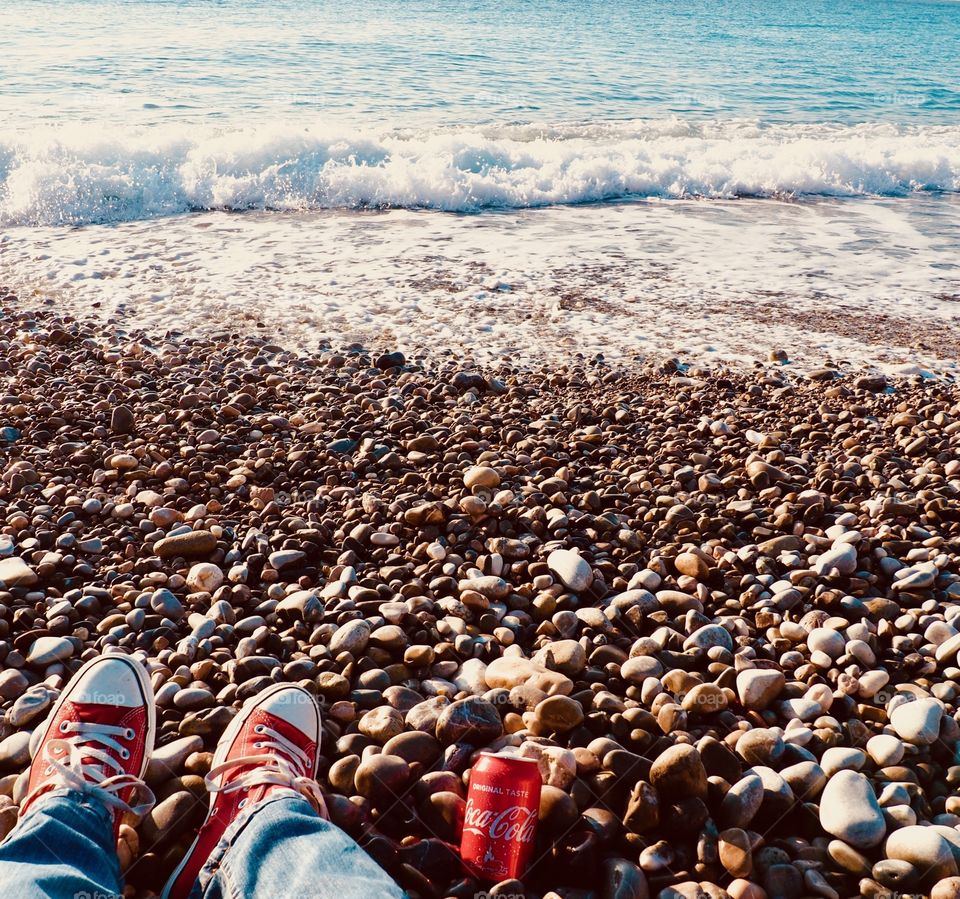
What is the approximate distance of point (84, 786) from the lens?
1978 mm

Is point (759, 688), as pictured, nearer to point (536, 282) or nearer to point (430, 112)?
point (536, 282)

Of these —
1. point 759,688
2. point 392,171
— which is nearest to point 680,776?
point 759,688

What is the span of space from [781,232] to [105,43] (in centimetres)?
1832

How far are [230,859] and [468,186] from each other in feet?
29.3

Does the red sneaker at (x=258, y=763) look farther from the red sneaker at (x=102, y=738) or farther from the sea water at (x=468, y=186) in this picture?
the sea water at (x=468, y=186)

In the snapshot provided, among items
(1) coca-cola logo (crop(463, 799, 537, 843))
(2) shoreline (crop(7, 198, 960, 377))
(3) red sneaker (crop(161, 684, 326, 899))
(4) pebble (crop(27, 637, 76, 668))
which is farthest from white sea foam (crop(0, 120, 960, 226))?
(1) coca-cola logo (crop(463, 799, 537, 843))

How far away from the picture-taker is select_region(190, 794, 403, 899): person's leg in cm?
170

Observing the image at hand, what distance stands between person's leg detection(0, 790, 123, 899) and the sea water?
3982 millimetres

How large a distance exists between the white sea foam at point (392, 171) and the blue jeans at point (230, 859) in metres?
7.96

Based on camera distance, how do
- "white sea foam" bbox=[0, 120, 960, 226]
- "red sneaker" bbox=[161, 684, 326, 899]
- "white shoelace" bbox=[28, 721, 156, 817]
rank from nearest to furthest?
"red sneaker" bbox=[161, 684, 326, 899] < "white shoelace" bbox=[28, 721, 156, 817] < "white sea foam" bbox=[0, 120, 960, 226]

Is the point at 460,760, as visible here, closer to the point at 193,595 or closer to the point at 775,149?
→ the point at 193,595

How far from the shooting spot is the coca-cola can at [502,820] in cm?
186

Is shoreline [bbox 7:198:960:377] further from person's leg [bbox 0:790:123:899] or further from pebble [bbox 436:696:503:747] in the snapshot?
person's leg [bbox 0:790:123:899]

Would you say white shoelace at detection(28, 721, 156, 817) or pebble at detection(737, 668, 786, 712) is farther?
pebble at detection(737, 668, 786, 712)
